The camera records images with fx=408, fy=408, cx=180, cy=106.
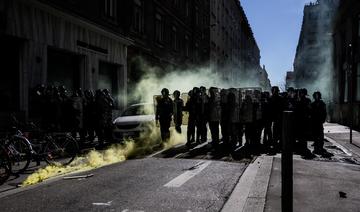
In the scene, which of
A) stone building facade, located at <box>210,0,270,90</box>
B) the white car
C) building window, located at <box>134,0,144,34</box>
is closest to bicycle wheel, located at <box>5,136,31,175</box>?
the white car

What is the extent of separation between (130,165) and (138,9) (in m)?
A: 16.3

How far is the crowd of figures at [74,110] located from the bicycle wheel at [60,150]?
3.80 meters

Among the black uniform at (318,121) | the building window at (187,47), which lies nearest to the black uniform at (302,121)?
the black uniform at (318,121)

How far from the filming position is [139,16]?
77.4ft

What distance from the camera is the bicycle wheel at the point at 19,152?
7.79 m

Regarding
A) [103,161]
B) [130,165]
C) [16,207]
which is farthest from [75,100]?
[16,207]

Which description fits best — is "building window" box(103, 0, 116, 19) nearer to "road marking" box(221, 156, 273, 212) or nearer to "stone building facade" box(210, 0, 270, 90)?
"road marking" box(221, 156, 273, 212)

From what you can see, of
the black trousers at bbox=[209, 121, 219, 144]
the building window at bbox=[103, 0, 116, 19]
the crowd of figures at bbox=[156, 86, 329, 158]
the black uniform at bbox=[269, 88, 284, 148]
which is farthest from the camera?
the building window at bbox=[103, 0, 116, 19]

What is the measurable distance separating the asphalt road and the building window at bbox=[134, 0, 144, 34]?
15.8 meters

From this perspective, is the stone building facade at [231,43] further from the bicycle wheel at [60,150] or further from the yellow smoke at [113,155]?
the bicycle wheel at [60,150]

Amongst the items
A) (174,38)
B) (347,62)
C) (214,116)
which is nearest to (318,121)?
(214,116)

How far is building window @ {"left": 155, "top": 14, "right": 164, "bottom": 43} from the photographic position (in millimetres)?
26094

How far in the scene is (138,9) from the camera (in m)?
23.5

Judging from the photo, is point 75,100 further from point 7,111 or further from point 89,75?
point 89,75
